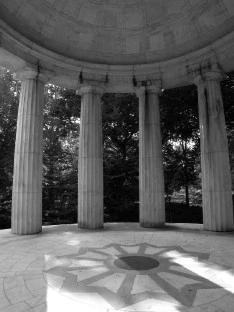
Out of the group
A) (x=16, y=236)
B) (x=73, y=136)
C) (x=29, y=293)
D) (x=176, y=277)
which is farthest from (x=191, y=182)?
(x=29, y=293)

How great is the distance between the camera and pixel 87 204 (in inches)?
1032

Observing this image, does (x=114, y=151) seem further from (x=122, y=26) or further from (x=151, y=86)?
(x=122, y=26)

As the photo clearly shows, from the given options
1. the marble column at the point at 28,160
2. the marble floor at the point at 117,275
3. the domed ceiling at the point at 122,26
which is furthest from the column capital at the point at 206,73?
the marble floor at the point at 117,275

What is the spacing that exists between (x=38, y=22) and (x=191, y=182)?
35131 millimetres

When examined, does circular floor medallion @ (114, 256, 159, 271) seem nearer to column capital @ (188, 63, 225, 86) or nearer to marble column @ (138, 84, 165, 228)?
marble column @ (138, 84, 165, 228)

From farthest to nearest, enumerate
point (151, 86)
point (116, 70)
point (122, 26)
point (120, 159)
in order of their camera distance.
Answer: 1. point (120, 159)
2. point (151, 86)
3. point (116, 70)
4. point (122, 26)

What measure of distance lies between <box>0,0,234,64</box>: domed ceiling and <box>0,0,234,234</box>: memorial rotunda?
9cm

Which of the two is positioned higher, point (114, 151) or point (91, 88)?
point (91, 88)

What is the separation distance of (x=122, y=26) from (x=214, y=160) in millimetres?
17465

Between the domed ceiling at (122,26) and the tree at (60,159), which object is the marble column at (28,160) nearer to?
the domed ceiling at (122,26)

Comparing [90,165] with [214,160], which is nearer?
[214,160]

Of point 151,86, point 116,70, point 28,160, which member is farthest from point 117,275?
point 116,70

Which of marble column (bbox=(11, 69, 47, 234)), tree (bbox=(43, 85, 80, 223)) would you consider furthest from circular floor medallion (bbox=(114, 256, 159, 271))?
tree (bbox=(43, 85, 80, 223))

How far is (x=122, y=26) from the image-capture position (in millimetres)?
27844
